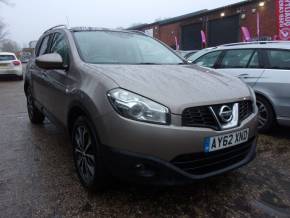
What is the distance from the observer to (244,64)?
5.25 m

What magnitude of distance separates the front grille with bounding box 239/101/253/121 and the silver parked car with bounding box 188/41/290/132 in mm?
1247

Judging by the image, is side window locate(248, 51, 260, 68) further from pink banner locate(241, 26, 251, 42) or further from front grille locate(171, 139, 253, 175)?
pink banner locate(241, 26, 251, 42)

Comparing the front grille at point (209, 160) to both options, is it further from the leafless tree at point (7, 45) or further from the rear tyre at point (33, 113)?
the leafless tree at point (7, 45)

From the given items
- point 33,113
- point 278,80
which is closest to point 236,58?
point 278,80

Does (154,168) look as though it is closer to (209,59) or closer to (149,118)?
(149,118)

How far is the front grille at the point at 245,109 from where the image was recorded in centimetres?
291

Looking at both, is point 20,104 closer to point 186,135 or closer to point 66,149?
point 66,149

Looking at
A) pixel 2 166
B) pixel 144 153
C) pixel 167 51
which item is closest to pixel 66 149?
pixel 2 166

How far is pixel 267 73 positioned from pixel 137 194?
9.52 feet

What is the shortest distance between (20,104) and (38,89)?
4088 mm

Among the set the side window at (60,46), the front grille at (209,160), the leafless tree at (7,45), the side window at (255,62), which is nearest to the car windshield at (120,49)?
the side window at (60,46)

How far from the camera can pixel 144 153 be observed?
8.05 feet

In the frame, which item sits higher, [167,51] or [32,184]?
[167,51]

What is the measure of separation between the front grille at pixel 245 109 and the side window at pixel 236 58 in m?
2.31
